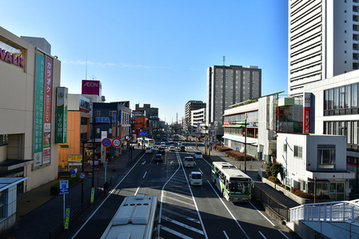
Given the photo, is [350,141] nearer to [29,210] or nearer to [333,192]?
[333,192]

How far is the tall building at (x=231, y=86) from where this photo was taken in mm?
104375

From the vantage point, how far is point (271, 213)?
1766 cm

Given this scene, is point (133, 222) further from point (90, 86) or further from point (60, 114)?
point (90, 86)

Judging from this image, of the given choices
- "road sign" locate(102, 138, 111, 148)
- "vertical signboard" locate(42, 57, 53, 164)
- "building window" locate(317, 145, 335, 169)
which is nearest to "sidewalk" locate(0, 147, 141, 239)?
"vertical signboard" locate(42, 57, 53, 164)

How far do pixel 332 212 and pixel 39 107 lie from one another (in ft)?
93.8

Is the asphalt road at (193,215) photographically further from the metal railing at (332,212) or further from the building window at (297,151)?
the building window at (297,151)

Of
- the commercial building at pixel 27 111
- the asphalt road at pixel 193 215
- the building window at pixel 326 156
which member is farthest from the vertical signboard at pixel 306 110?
the commercial building at pixel 27 111

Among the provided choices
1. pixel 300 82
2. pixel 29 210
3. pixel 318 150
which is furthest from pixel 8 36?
pixel 300 82

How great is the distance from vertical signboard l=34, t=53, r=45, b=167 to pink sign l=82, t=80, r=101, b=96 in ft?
142

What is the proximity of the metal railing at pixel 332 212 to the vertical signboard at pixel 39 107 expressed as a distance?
2614 centimetres

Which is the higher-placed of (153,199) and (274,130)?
(274,130)

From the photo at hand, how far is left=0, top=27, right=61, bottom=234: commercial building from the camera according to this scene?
2059 centimetres

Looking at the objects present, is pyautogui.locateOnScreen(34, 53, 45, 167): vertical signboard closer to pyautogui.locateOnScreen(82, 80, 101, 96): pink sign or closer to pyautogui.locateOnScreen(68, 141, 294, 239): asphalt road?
pyautogui.locateOnScreen(68, 141, 294, 239): asphalt road

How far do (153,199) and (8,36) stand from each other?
20.2m
